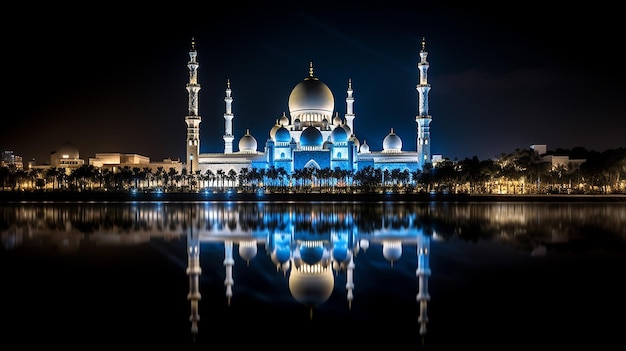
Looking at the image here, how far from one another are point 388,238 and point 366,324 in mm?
8055

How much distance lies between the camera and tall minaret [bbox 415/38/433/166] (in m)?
50.0

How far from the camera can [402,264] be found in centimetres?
977

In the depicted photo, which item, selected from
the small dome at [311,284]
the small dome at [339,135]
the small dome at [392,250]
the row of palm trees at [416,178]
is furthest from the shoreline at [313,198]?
the small dome at [311,284]

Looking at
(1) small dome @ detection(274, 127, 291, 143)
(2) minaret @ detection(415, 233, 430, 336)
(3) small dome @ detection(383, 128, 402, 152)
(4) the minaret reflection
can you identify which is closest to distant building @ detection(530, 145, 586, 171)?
(3) small dome @ detection(383, 128, 402, 152)

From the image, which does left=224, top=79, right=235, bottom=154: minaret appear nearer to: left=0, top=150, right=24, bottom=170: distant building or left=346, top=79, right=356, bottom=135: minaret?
left=346, top=79, right=356, bottom=135: minaret

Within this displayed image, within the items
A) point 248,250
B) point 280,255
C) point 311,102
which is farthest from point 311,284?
point 311,102

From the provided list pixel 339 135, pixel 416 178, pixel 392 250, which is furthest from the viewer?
pixel 339 135

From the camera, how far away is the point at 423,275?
28.4ft

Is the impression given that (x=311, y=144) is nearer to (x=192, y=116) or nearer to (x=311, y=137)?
(x=311, y=137)

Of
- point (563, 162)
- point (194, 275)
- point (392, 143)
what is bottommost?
point (194, 275)

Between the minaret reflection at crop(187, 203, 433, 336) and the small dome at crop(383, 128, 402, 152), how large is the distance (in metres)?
35.8

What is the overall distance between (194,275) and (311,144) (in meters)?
40.8

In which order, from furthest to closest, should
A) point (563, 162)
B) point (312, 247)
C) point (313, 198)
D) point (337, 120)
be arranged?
point (337, 120) → point (563, 162) → point (313, 198) → point (312, 247)

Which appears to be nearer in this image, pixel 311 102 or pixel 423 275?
pixel 423 275
